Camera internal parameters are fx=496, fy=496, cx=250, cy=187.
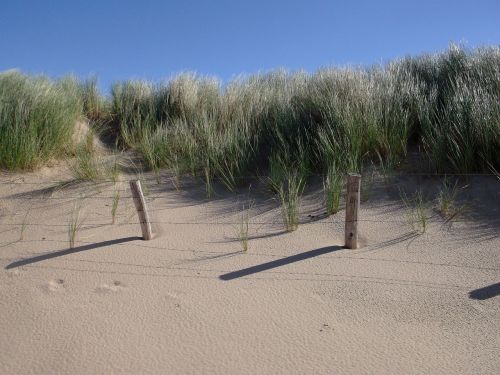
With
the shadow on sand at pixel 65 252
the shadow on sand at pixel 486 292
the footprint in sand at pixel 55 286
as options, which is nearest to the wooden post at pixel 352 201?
the shadow on sand at pixel 486 292

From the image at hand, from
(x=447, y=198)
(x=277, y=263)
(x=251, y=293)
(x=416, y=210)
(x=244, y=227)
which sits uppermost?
(x=447, y=198)

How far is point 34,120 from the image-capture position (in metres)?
6.93

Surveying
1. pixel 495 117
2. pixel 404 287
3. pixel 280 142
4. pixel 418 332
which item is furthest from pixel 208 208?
pixel 495 117

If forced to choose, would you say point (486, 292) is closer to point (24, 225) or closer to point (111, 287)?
point (111, 287)

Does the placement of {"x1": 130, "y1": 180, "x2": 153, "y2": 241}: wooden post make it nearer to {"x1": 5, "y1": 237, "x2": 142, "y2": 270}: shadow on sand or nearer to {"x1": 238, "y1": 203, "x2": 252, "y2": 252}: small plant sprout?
{"x1": 5, "y1": 237, "x2": 142, "y2": 270}: shadow on sand

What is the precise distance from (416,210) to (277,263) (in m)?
1.66

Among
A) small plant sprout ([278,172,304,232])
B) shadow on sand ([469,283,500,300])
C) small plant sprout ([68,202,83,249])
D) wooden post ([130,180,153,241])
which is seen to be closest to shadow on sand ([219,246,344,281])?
small plant sprout ([278,172,304,232])

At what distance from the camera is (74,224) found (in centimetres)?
507

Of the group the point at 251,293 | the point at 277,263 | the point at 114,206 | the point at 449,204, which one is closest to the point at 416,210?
the point at 449,204

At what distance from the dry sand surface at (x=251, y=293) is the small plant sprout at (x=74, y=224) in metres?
0.07

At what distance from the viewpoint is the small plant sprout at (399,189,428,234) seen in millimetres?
4702

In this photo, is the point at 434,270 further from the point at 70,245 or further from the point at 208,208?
the point at 70,245

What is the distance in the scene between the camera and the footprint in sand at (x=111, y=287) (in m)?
3.88

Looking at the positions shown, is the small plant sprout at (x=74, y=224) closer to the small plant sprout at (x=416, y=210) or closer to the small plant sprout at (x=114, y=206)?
the small plant sprout at (x=114, y=206)
